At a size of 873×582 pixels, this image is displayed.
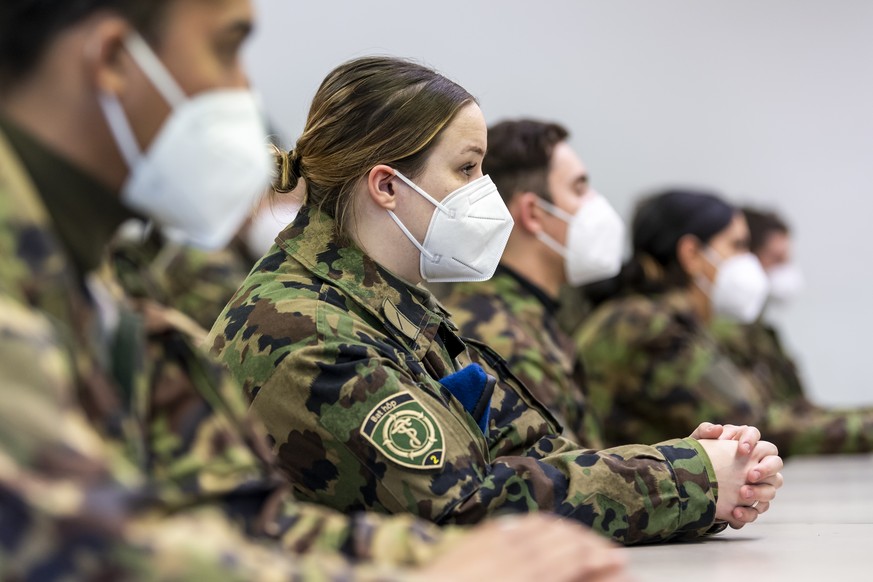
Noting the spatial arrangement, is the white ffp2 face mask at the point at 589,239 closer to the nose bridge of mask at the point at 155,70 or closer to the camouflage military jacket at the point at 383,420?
the camouflage military jacket at the point at 383,420

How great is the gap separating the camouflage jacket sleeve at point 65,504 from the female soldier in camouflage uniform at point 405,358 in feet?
2.56

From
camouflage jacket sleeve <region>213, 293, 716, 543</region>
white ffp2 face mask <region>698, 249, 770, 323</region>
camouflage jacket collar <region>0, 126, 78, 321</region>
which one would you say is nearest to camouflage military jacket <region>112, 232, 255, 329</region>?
white ffp2 face mask <region>698, 249, 770, 323</region>

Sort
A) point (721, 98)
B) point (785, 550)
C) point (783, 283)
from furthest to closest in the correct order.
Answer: point (721, 98), point (783, 283), point (785, 550)

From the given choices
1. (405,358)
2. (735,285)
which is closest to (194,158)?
(405,358)

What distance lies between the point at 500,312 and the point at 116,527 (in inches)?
85.0

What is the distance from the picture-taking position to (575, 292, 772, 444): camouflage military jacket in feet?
12.6

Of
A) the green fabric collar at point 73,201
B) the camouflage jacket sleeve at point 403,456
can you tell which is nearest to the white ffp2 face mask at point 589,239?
the camouflage jacket sleeve at point 403,456

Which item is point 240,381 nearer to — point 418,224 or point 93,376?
point 418,224

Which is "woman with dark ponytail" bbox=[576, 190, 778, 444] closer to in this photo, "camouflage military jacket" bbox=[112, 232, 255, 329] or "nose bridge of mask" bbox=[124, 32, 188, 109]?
"camouflage military jacket" bbox=[112, 232, 255, 329]

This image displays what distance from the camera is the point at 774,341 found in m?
5.89

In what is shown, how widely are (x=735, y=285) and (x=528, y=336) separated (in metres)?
1.80

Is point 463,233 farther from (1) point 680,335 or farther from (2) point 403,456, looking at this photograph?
(1) point 680,335

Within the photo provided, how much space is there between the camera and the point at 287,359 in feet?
5.85

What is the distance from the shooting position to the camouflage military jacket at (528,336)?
9.52 ft
